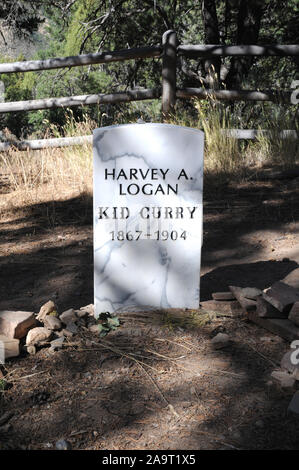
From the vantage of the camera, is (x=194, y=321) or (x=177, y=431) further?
(x=194, y=321)

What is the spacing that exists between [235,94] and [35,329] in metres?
5.11

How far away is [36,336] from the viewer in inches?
96.3

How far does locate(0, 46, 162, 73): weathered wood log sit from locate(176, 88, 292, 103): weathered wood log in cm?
63

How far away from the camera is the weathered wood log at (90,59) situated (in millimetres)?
6598

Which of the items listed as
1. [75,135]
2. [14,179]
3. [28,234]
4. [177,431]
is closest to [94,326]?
[177,431]

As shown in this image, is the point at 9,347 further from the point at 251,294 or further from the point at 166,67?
the point at 166,67

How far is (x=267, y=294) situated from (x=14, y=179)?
4.08 m

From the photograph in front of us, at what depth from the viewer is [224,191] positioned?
17.5ft

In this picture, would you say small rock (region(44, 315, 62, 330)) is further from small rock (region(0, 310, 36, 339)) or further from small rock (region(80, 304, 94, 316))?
small rock (region(80, 304, 94, 316))

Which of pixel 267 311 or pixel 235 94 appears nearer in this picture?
pixel 267 311

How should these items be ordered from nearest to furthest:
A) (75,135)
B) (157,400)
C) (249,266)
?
(157,400), (249,266), (75,135)

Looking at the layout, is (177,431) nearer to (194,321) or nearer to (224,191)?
(194,321)

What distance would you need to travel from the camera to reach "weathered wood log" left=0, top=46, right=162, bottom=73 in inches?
260

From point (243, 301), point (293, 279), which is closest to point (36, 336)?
point (243, 301)
